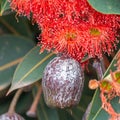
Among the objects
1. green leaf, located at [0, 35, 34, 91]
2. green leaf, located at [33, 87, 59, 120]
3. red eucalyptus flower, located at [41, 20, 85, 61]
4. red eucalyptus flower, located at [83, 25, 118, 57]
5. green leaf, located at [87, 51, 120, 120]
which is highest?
red eucalyptus flower, located at [41, 20, 85, 61]

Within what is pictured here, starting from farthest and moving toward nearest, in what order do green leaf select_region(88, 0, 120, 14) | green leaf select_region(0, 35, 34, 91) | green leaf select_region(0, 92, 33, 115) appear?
green leaf select_region(0, 92, 33, 115), green leaf select_region(0, 35, 34, 91), green leaf select_region(88, 0, 120, 14)

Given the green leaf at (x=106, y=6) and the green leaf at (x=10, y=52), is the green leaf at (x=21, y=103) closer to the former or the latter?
the green leaf at (x=10, y=52)

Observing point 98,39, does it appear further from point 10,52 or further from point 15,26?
point 15,26

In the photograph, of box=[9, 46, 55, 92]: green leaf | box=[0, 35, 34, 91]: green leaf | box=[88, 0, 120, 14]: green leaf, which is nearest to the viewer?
box=[88, 0, 120, 14]: green leaf

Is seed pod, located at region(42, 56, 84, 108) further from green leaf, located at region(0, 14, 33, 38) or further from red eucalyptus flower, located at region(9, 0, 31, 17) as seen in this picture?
green leaf, located at region(0, 14, 33, 38)

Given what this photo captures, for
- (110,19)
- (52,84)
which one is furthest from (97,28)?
(52,84)

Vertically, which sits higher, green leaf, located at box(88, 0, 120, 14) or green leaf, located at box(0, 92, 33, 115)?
green leaf, located at box(88, 0, 120, 14)

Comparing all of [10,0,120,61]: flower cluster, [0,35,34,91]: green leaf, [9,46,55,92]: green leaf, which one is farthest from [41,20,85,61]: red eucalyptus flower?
[0,35,34,91]: green leaf
